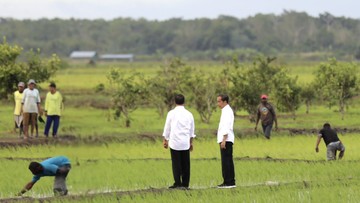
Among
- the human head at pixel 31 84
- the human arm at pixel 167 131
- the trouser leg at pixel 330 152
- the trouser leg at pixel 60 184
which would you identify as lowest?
the trouser leg at pixel 330 152

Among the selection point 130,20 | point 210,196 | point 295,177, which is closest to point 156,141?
point 295,177

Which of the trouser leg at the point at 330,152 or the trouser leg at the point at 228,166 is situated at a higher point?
the trouser leg at the point at 228,166

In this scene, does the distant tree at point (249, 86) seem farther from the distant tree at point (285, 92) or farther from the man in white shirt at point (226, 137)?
the man in white shirt at point (226, 137)

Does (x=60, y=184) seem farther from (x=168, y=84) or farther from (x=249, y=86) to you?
(x=168, y=84)

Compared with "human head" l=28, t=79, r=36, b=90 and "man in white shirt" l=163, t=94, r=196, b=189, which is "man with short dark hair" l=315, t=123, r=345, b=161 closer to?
"man in white shirt" l=163, t=94, r=196, b=189

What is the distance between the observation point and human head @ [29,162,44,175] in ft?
38.0

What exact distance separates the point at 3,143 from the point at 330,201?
10.0 meters

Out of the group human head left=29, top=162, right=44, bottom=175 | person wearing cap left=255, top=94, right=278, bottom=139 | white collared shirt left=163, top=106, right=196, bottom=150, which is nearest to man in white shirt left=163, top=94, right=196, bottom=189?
white collared shirt left=163, top=106, right=196, bottom=150

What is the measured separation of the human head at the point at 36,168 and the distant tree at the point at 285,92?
20.1m

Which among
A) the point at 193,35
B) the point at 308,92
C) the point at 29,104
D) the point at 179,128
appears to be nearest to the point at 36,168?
the point at 179,128

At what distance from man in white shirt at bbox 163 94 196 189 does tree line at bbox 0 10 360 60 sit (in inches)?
4077

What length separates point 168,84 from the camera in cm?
3155

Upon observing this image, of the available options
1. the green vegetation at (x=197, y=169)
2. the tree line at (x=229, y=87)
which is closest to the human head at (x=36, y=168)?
the green vegetation at (x=197, y=169)

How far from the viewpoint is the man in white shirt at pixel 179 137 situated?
12.7m
